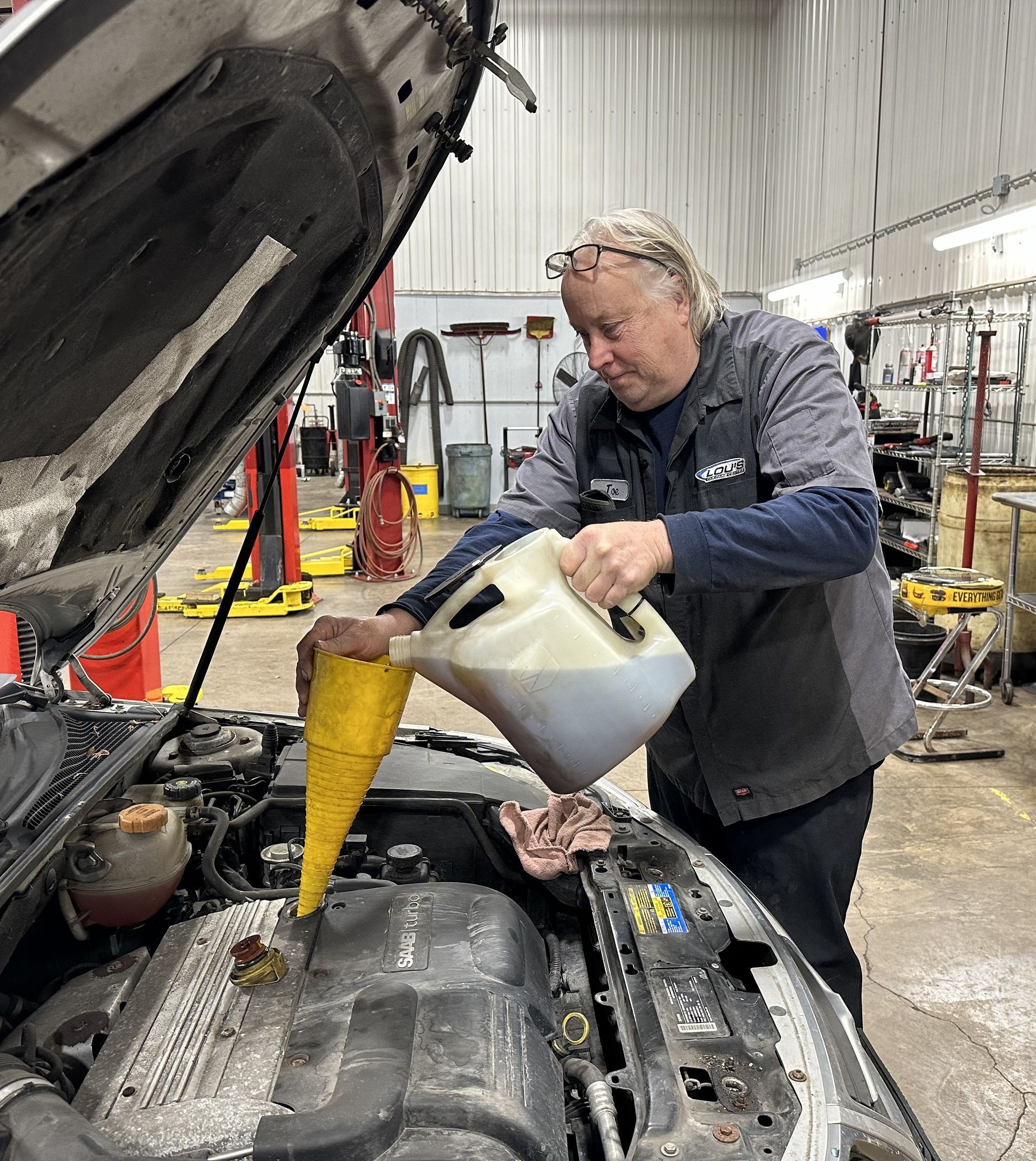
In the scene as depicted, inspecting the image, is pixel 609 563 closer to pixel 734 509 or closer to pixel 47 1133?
pixel 734 509

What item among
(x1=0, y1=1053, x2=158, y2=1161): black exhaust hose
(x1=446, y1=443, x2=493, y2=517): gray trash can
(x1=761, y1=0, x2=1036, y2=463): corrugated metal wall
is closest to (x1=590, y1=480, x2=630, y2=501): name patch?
(x1=0, y1=1053, x2=158, y2=1161): black exhaust hose

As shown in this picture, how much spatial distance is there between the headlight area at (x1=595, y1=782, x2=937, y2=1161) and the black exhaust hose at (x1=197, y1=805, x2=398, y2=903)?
0.50 m

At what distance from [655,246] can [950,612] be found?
326 cm

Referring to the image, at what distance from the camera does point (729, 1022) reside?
1.22 meters

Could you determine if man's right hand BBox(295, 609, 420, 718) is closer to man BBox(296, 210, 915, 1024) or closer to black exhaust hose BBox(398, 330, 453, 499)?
man BBox(296, 210, 915, 1024)

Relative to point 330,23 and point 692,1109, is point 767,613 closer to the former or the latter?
point 692,1109

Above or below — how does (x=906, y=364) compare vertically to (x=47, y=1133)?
above

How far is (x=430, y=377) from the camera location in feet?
37.1

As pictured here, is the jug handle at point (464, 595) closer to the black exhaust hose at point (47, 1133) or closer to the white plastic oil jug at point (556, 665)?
the white plastic oil jug at point (556, 665)

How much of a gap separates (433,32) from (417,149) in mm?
243

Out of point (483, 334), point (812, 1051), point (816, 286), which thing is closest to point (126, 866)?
point (812, 1051)

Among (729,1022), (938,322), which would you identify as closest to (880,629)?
(729,1022)

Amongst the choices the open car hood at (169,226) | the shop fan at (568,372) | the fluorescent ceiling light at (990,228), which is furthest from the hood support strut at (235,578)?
the shop fan at (568,372)

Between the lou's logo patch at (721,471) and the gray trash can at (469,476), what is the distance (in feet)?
29.5
